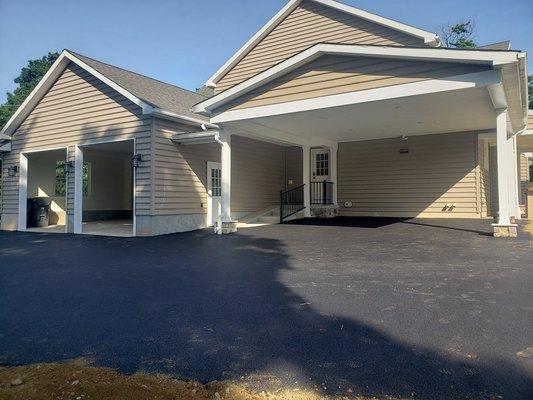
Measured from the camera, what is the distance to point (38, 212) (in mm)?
14289

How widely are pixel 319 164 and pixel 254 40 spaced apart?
17.9 feet

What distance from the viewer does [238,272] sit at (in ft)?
17.9

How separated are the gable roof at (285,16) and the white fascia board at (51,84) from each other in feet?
18.2

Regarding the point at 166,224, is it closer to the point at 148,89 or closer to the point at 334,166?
the point at 148,89

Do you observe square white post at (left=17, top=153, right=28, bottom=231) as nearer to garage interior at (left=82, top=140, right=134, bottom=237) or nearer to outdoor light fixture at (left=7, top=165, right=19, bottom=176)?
outdoor light fixture at (left=7, top=165, right=19, bottom=176)

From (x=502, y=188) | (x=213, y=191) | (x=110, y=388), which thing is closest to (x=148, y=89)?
(x=213, y=191)

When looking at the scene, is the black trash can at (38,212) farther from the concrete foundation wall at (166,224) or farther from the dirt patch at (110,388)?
the dirt patch at (110,388)

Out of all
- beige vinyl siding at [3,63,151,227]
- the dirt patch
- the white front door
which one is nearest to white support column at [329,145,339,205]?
the white front door

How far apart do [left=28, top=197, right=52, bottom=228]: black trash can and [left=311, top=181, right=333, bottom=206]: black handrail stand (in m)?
10.3

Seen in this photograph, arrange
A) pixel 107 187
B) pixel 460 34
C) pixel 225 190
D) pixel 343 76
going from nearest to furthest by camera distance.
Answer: pixel 343 76, pixel 225 190, pixel 107 187, pixel 460 34

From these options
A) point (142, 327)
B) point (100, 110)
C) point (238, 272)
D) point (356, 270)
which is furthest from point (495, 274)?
point (100, 110)

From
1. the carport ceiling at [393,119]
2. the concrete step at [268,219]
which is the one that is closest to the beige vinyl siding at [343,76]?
the carport ceiling at [393,119]

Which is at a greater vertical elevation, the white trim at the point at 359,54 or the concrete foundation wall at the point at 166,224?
the white trim at the point at 359,54

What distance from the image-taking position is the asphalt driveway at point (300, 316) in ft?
7.80
